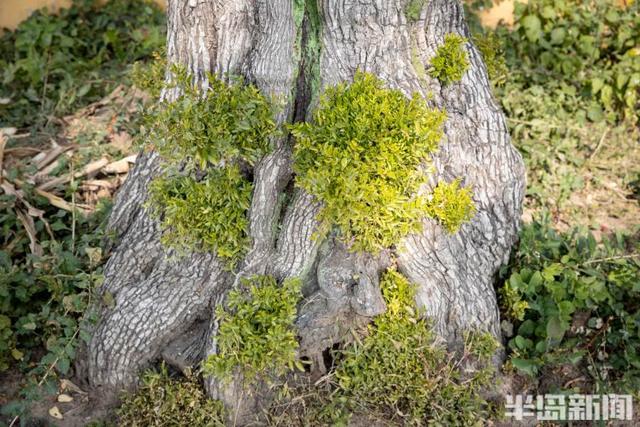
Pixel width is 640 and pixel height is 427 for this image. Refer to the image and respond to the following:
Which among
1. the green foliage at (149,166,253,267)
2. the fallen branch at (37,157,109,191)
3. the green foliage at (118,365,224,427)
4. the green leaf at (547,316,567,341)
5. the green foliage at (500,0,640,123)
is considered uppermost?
the green foliage at (500,0,640,123)

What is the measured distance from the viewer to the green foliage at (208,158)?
301 cm

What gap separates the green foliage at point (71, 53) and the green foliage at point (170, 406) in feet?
8.07

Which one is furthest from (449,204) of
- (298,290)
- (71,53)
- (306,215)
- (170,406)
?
(71,53)


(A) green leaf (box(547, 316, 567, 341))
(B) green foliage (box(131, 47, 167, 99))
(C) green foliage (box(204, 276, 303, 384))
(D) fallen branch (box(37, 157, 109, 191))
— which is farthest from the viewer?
(D) fallen branch (box(37, 157, 109, 191))

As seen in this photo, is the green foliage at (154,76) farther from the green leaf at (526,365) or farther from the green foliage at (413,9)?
the green leaf at (526,365)

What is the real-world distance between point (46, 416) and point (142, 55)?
10.3 feet

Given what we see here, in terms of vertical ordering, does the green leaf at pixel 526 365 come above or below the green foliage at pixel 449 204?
below

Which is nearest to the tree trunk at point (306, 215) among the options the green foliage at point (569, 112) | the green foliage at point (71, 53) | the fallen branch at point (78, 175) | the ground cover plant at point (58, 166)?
the ground cover plant at point (58, 166)

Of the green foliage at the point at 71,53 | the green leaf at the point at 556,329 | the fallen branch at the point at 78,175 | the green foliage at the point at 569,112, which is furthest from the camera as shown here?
the green foliage at the point at 71,53

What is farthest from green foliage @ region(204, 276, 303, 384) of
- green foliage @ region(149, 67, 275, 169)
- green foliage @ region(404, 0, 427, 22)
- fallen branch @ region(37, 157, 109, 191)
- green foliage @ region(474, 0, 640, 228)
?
green foliage @ region(474, 0, 640, 228)

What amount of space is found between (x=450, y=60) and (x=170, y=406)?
82.6 inches

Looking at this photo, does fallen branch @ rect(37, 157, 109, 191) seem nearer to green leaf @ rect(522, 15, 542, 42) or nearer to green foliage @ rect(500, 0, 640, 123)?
green foliage @ rect(500, 0, 640, 123)

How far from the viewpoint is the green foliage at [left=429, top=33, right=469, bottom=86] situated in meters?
3.28

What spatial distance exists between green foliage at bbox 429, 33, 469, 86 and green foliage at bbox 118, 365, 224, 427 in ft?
6.14
